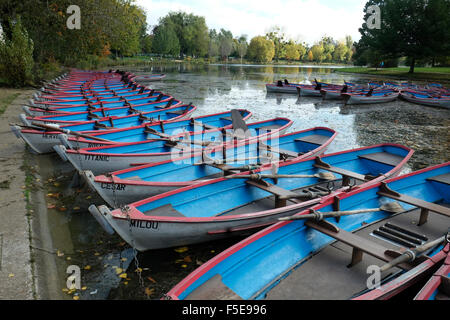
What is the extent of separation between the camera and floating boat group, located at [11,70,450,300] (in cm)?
370

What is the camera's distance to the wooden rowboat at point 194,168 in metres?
5.62

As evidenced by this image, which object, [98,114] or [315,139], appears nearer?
[315,139]

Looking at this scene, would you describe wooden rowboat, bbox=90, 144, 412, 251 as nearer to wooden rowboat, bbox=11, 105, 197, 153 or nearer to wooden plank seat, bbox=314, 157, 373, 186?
wooden plank seat, bbox=314, 157, 373, 186

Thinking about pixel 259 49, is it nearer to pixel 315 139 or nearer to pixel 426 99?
pixel 426 99

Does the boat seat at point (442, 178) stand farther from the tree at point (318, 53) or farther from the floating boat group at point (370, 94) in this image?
the tree at point (318, 53)

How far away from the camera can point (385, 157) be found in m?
8.19

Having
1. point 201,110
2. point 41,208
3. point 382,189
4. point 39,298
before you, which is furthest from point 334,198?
point 201,110

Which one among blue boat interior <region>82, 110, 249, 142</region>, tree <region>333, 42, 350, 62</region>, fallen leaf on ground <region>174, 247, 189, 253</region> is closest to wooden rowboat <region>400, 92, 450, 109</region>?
blue boat interior <region>82, 110, 249, 142</region>

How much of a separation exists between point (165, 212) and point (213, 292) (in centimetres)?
204

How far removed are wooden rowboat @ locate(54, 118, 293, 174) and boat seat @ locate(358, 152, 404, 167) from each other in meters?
2.83

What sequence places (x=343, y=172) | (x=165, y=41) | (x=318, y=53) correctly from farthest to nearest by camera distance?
(x=318, y=53)
(x=165, y=41)
(x=343, y=172)

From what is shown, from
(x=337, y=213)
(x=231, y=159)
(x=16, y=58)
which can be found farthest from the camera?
(x=16, y=58)

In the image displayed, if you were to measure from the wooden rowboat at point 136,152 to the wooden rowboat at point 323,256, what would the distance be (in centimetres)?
366

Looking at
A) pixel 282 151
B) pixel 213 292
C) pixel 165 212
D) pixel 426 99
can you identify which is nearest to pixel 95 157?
pixel 165 212
